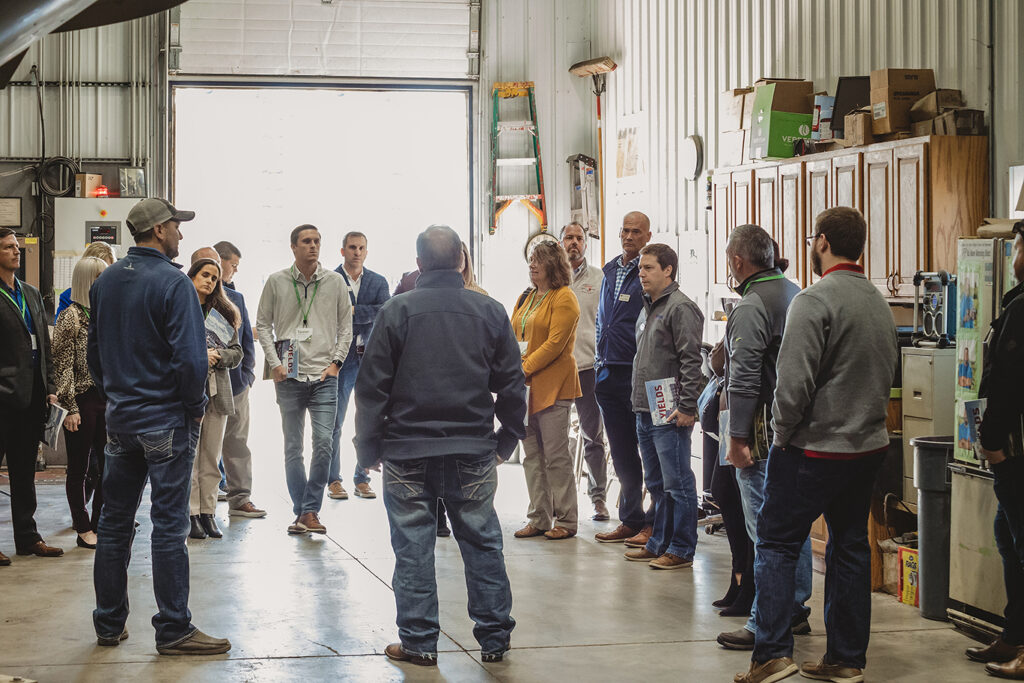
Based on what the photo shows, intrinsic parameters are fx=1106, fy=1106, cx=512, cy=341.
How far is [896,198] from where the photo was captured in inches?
221

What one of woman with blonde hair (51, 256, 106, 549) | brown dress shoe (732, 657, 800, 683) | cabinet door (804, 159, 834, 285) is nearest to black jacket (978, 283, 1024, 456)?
→ brown dress shoe (732, 657, 800, 683)

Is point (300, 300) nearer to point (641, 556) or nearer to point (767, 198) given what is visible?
point (641, 556)

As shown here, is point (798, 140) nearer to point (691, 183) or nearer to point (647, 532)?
point (691, 183)

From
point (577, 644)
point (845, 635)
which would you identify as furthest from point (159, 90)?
point (845, 635)

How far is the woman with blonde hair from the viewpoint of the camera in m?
6.03

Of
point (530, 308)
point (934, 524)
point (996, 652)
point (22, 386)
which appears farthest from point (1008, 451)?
point (22, 386)

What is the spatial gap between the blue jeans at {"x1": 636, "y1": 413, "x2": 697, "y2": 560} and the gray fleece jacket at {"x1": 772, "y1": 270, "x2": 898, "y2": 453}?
1.80m

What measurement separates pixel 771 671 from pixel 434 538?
129 cm

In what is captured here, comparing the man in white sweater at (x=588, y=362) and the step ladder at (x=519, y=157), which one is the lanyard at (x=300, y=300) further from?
the step ladder at (x=519, y=157)

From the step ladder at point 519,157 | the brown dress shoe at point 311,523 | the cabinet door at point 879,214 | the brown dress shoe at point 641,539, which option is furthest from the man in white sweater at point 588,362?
the step ladder at point 519,157

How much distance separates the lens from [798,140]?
21.7ft

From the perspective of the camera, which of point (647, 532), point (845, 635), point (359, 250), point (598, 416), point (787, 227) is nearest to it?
point (845, 635)

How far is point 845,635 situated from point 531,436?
112 inches

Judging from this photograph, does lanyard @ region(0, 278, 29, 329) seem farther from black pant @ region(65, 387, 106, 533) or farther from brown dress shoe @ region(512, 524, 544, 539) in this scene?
brown dress shoe @ region(512, 524, 544, 539)
